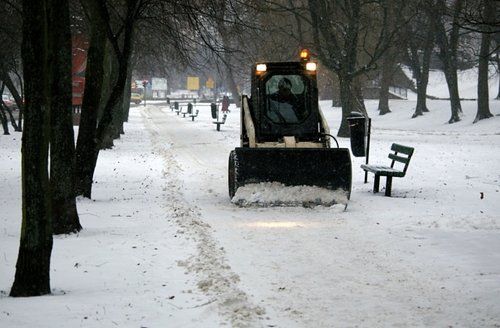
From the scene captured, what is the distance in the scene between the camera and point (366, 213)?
10555 millimetres

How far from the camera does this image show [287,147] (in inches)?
461

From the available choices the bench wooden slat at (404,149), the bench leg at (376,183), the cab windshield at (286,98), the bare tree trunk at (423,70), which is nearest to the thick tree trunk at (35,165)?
the cab windshield at (286,98)

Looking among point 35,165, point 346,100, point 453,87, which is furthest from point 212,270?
point 453,87

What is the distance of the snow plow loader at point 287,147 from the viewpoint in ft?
36.1

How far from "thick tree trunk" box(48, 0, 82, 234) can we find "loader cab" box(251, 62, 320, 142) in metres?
4.47

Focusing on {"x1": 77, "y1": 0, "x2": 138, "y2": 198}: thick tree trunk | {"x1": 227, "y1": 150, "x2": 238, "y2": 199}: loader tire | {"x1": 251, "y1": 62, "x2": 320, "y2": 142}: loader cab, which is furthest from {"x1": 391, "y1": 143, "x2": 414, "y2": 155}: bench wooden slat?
{"x1": 77, "y1": 0, "x2": 138, "y2": 198}: thick tree trunk

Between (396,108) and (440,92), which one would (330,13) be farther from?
(440,92)

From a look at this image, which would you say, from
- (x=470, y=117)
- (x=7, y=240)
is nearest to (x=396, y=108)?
(x=470, y=117)

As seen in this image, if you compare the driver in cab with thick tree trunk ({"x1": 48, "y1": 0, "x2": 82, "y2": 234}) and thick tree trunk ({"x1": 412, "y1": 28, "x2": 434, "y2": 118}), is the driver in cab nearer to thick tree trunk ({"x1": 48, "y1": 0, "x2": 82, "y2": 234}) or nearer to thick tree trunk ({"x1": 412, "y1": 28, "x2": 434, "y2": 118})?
thick tree trunk ({"x1": 48, "y1": 0, "x2": 82, "y2": 234})

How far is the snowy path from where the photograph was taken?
5555 mm

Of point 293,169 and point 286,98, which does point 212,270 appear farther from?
point 286,98

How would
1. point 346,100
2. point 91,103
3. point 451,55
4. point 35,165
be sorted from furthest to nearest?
point 451,55
point 346,100
point 91,103
point 35,165

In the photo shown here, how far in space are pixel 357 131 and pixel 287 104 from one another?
1717mm

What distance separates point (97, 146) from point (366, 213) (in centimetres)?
473
